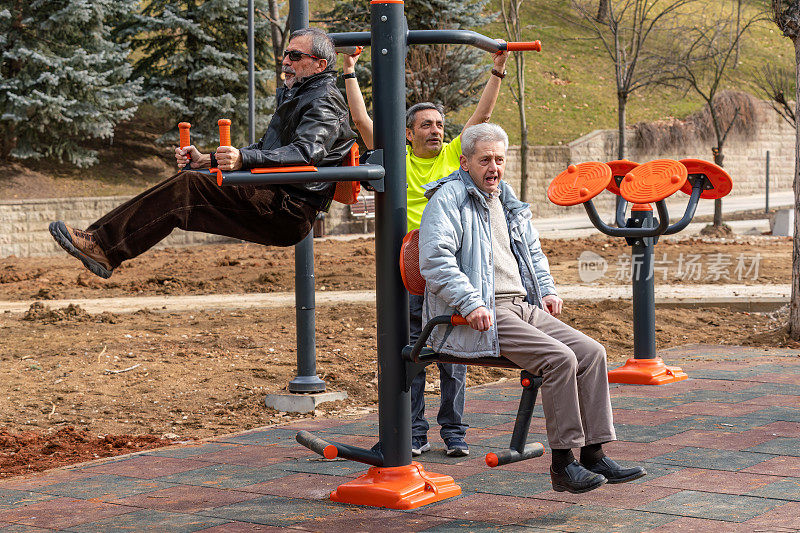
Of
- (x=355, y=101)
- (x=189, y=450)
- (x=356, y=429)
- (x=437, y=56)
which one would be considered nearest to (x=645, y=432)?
(x=356, y=429)

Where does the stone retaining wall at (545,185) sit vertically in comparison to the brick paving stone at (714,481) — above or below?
above

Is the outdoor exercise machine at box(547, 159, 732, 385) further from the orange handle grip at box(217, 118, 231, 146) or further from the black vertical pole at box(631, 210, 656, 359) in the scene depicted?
the orange handle grip at box(217, 118, 231, 146)

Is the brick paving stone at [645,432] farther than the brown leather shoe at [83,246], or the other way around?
the brick paving stone at [645,432]

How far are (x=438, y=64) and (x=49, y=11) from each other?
30.8 feet

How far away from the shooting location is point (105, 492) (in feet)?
15.8

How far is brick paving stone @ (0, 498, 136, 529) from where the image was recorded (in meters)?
4.25

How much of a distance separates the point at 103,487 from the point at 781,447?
137 inches

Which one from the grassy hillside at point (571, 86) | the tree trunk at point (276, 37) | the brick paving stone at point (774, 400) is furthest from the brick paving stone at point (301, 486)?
the grassy hillside at point (571, 86)

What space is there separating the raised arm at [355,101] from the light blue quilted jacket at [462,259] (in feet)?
2.62

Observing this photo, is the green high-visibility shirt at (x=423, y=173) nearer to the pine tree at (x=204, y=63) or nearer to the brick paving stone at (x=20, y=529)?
the brick paving stone at (x=20, y=529)

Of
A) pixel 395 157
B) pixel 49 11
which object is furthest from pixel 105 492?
pixel 49 11

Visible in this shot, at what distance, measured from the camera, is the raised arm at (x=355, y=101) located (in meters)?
5.01

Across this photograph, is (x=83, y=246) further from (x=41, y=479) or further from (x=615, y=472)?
(x=615, y=472)

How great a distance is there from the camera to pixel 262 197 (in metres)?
4.52
